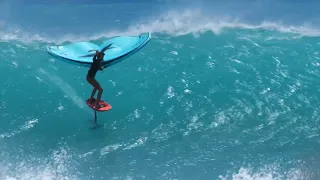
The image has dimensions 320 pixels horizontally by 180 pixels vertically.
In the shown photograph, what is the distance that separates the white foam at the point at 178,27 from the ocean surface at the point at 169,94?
5 cm

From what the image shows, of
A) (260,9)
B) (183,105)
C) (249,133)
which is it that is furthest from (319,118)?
(260,9)

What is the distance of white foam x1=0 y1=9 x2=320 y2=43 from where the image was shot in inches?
734

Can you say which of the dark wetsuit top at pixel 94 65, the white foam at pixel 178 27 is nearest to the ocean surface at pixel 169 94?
the white foam at pixel 178 27

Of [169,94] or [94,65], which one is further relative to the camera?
[169,94]

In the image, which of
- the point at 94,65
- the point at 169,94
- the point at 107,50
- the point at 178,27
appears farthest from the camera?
the point at 178,27

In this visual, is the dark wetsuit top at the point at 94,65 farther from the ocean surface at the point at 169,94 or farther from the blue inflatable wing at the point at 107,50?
the ocean surface at the point at 169,94

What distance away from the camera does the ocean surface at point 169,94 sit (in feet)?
42.2

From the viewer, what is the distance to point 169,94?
610 inches

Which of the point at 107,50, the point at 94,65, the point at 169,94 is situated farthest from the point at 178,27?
the point at 94,65

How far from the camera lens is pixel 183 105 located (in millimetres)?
14977

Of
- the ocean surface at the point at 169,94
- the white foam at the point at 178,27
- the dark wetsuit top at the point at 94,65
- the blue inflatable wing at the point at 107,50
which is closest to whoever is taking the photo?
the ocean surface at the point at 169,94

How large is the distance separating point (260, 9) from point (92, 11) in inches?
292

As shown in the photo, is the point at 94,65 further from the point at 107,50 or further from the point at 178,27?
the point at 178,27

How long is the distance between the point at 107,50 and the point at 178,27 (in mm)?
5359
